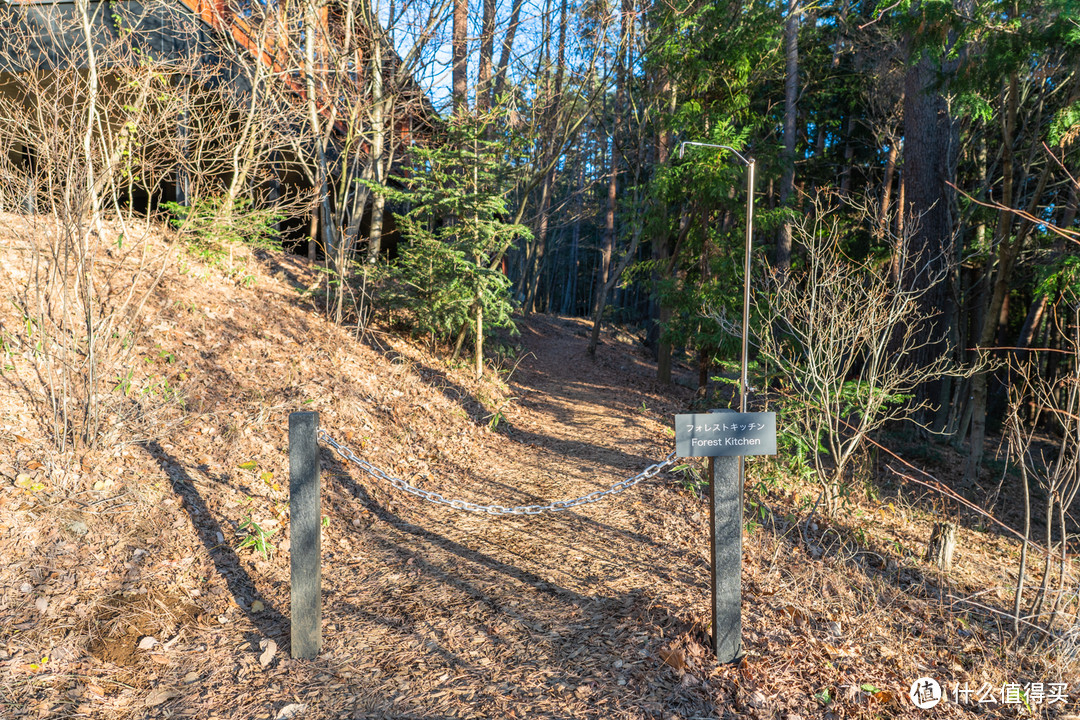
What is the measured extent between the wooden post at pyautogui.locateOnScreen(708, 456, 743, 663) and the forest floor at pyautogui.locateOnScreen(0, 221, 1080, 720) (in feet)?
0.50

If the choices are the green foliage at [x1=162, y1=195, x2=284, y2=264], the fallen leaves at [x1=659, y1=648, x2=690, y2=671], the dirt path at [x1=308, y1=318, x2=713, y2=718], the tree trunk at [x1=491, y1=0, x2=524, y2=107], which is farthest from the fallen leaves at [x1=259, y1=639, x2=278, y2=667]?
the tree trunk at [x1=491, y1=0, x2=524, y2=107]

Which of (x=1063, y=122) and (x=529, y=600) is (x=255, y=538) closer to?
(x=529, y=600)

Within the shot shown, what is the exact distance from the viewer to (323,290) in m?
10.7

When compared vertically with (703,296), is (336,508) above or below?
below

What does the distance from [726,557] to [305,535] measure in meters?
2.63

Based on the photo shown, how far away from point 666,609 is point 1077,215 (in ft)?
50.1

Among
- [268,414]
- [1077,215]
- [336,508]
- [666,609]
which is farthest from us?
[1077,215]

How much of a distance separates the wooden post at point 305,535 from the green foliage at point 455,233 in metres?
5.82

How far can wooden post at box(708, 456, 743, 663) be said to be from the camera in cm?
360

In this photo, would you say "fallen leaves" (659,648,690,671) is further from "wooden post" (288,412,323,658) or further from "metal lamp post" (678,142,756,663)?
"wooden post" (288,412,323,658)

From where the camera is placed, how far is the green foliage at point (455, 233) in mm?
9102

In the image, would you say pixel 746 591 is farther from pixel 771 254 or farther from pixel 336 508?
pixel 771 254

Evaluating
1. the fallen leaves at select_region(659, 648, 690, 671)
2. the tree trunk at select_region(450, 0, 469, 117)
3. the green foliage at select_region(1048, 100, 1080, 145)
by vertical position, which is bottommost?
the fallen leaves at select_region(659, 648, 690, 671)

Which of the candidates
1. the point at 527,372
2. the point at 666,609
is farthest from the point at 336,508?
the point at 527,372
